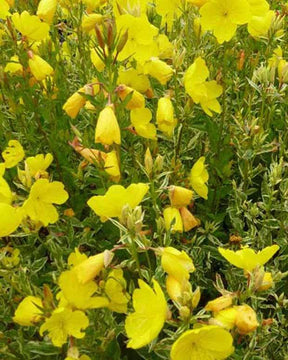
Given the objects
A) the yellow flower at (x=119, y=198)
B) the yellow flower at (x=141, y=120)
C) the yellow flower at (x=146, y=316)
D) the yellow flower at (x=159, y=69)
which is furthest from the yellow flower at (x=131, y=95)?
the yellow flower at (x=146, y=316)

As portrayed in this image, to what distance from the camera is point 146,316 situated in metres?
1.50

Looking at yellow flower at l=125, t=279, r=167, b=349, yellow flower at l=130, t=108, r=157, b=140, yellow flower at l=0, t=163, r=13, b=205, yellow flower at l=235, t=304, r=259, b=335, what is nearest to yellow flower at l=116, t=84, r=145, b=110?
yellow flower at l=130, t=108, r=157, b=140

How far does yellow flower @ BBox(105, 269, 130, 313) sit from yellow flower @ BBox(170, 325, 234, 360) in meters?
0.37

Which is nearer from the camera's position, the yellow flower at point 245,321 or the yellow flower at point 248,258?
the yellow flower at point 245,321

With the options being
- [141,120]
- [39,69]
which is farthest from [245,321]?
[39,69]

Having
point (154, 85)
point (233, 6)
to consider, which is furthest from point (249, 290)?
point (154, 85)

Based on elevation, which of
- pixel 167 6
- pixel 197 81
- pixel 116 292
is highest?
pixel 167 6

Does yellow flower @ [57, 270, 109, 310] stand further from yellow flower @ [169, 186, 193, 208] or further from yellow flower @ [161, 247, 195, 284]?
yellow flower @ [169, 186, 193, 208]

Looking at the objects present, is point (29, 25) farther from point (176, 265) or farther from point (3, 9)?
point (176, 265)

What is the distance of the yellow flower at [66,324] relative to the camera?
61.8 inches

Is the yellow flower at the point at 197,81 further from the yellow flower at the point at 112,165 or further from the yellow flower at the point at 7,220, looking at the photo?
the yellow flower at the point at 7,220

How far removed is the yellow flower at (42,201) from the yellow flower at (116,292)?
402 millimetres

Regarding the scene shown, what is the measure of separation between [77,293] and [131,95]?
70 centimetres

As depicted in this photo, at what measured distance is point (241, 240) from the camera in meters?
2.16
